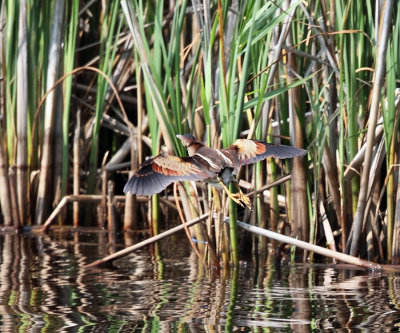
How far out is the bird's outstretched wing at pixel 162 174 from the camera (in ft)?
12.3

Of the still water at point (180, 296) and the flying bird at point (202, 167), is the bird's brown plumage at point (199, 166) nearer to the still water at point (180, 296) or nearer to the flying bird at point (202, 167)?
the flying bird at point (202, 167)

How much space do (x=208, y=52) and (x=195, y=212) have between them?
909 millimetres

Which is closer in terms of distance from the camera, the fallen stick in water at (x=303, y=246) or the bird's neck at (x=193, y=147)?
the bird's neck at (x=193, y=147)

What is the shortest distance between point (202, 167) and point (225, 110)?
374 millimetres

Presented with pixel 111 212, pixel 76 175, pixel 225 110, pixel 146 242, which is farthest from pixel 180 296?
pixel 76 175

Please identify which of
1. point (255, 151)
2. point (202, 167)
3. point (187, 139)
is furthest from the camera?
point (187, 139)

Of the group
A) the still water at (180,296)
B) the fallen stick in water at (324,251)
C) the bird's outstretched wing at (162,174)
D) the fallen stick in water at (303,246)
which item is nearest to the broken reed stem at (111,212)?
the still water at (180,296)

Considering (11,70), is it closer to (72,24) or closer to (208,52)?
(72,24)

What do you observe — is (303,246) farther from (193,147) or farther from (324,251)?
(193,147)

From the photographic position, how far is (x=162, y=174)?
12.6ft

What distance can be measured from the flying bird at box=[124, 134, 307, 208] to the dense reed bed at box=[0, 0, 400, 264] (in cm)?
15

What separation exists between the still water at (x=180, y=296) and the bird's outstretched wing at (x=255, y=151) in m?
0.63

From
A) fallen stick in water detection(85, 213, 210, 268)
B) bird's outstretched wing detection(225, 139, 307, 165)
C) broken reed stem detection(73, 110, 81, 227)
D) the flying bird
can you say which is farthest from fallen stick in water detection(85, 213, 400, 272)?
broken reed stem detection(73, 110, 81, 227)

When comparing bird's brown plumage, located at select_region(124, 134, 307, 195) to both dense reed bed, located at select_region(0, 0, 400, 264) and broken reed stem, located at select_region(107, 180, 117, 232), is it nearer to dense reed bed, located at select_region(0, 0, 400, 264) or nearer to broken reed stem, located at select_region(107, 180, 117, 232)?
dense reed bed, located at select_region(0, 0, 400, 264)
